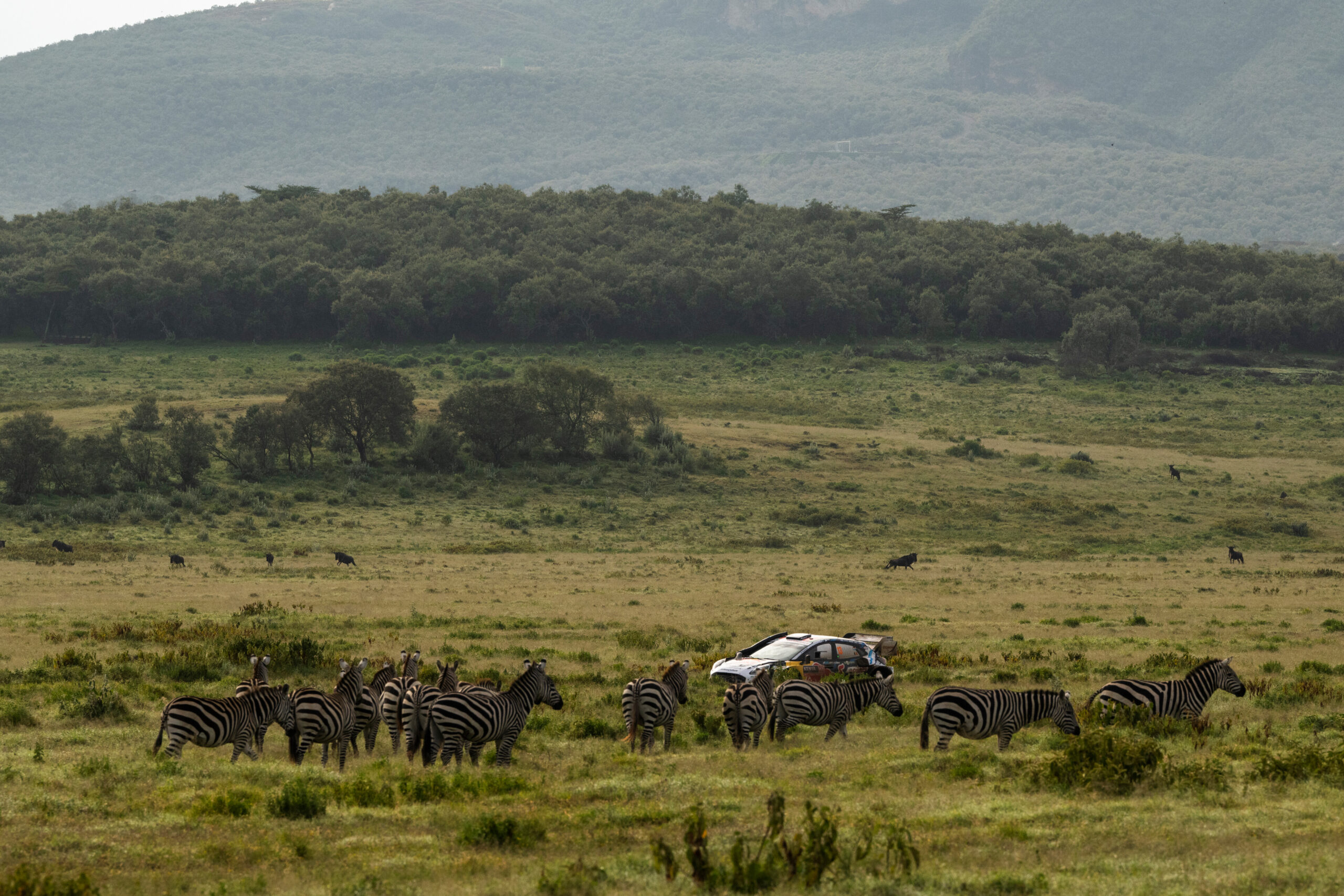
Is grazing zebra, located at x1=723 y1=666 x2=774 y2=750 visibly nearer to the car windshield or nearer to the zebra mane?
the car windshield

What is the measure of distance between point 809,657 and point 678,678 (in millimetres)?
3695

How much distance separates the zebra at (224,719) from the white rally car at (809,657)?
307 inches

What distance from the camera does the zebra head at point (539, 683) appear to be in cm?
1638

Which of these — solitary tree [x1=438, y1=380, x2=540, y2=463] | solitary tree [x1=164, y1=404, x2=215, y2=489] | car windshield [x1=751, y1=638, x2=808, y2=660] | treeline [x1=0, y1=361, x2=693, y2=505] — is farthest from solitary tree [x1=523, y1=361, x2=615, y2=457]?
car windshield [x1=751, y1=638, x2=808, y2=660]

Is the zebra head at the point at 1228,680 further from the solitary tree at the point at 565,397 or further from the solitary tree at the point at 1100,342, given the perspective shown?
the solitary tree at the point at 1100,342

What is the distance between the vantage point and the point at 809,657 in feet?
66.7

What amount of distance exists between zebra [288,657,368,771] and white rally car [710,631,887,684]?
707 cm

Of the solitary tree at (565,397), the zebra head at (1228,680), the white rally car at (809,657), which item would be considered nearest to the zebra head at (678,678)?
the white rally car at (809,657)

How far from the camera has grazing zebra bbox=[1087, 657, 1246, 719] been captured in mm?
16734

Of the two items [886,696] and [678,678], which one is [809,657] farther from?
[678,678]

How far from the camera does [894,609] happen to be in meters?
31.5

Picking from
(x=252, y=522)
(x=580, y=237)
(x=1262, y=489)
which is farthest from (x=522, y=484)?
(x=580, y=237)

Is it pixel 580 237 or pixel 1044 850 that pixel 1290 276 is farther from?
pixel 1044 850

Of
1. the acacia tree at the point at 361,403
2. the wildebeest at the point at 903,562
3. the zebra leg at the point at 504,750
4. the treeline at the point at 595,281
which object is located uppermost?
the treeline at the point at 595,281
